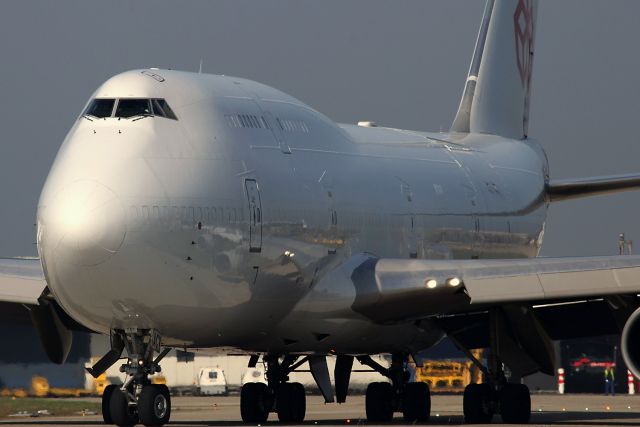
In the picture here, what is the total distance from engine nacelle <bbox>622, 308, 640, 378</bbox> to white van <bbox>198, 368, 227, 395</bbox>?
115 ft

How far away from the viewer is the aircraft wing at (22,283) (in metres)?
29.6

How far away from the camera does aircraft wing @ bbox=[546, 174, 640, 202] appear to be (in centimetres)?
3753

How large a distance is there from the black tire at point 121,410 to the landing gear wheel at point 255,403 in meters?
7.61

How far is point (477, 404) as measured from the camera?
32094 mm

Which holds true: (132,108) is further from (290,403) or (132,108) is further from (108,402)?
(290,403)

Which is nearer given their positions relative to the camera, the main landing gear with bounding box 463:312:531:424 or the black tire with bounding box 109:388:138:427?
the black tire with bounding box 109:388:138:427

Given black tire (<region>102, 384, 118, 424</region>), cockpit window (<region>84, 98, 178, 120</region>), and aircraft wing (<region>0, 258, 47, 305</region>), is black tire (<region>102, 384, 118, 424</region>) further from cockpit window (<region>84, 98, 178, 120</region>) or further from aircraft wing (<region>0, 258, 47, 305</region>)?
cockpit window (<region>84, 98, 178, 120</region>)

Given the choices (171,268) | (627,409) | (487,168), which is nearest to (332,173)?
(171,268)

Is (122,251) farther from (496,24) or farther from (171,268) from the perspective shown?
(496,24)

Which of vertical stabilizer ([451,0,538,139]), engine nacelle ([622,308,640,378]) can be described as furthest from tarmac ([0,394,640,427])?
vertical stabilizer ([451,0,538,139])

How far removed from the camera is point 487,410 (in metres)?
32.3

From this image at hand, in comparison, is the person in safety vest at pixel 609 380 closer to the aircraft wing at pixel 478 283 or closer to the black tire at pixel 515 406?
the black tire at pixel 515 406

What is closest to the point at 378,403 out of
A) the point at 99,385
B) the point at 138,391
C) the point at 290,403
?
the point at 290,403

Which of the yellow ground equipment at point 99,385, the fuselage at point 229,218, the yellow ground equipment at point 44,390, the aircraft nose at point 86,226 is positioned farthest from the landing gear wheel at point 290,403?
the yellow ground equipment at point 99,385
